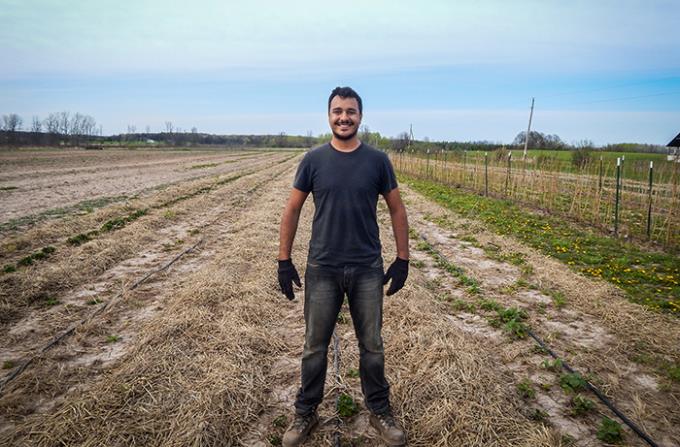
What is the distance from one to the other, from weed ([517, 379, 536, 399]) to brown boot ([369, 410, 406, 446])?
4.12ft

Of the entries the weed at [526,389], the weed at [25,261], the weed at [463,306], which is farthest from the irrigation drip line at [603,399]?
the weed at [25,261]

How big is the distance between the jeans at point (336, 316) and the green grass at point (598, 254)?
469 cm

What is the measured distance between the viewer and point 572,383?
11.4ft

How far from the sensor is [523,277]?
6.42 meters

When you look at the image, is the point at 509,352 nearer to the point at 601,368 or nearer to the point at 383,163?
the point at 601,368

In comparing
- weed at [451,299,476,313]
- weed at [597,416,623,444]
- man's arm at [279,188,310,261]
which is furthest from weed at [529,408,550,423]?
man's arm at [279,188,310,261]

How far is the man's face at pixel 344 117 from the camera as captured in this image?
2.54 m

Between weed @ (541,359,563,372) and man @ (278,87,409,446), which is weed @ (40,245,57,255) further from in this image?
weed @ (541,359,563,372)

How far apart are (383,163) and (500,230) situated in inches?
321

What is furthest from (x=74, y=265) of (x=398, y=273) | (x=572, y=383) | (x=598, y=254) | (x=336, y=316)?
(x=598, y=254)

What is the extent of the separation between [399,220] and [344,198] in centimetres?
49

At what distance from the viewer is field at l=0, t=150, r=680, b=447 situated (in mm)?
2881

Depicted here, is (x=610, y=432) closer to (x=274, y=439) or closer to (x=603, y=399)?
(x=603, y=399)

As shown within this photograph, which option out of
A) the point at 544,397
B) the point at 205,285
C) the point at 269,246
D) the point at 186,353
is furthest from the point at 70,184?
the point at 544,397
